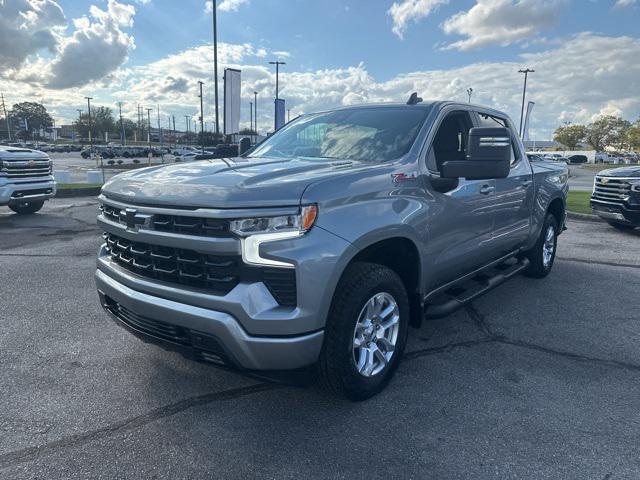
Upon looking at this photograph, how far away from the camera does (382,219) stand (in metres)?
2.91

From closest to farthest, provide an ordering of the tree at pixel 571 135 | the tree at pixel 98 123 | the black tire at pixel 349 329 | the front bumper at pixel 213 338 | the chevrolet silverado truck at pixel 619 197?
the front bumper at pixel 213 338 < the black tire at pixel 349 329 < the chevrolet silverado truck at pixel 619 197 < the tree at pixel 571 135 < the tree at pixel 98 123

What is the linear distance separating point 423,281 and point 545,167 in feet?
10.4

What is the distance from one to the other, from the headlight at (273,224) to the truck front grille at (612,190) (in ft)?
27.8

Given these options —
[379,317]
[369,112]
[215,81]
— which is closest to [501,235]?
[369,112]

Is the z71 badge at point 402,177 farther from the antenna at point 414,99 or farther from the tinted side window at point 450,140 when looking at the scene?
the antenna at point 414,99

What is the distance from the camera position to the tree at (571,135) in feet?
303

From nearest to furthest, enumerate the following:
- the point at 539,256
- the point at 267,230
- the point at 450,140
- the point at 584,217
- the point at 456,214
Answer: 1. the point at 267,230
2. the point at 456,214
3. the point at 450,140
4. the point at 539,256
5. the point at 584,217

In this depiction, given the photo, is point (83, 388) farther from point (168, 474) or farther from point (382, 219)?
point (382, 219)

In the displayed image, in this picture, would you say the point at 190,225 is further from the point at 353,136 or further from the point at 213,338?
the point at 353,136

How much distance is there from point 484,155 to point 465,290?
1.39 metres

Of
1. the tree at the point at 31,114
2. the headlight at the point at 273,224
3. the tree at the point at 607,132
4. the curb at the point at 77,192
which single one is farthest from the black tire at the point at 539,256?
the tree at the point at 31,114

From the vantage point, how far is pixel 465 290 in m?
4.14

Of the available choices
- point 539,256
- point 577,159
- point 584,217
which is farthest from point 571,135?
point 539,256

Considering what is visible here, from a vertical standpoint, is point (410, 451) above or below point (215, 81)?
below
